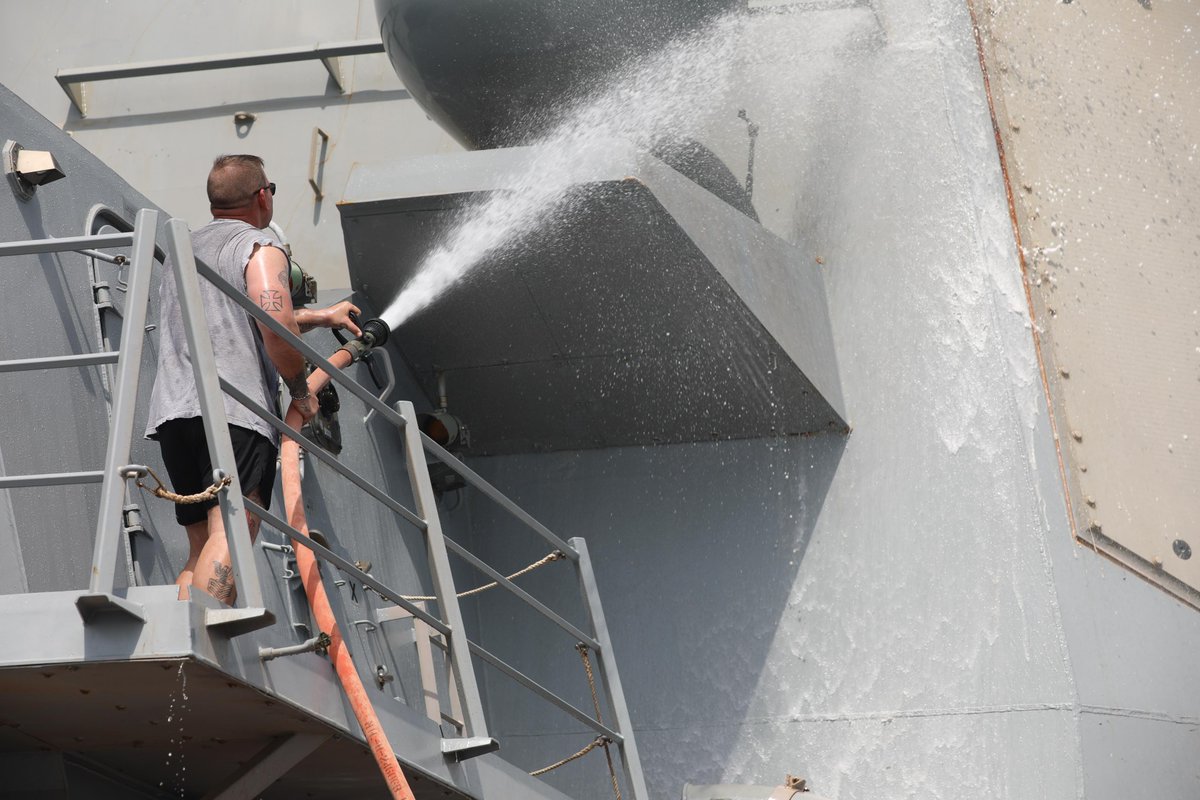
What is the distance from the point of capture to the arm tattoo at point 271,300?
372 cm

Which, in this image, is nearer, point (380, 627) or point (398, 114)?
point (380, 627)

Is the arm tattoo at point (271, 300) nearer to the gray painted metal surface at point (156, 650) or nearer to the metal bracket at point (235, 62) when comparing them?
the gray painted metal surface at point (156, 650)

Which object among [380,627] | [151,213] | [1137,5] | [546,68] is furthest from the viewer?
[1137,5]

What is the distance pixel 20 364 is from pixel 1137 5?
592 centimetres

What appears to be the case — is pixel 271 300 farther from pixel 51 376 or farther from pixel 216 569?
pixel 51 376

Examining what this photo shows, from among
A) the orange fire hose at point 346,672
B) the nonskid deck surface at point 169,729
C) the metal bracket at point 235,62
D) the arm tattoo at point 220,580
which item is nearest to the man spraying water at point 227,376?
the arm tattoo at point 220,580

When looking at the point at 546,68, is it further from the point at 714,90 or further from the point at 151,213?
the point at 151,213

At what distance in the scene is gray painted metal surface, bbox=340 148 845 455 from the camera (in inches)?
220

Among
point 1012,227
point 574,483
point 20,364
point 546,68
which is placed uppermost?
point 546,68

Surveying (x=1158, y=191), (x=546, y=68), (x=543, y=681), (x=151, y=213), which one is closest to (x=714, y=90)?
(x=546, y=68)

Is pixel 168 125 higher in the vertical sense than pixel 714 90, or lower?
higher

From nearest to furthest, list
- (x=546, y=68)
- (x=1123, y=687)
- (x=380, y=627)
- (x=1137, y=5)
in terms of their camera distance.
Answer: (x=380, y=627)
(x=1123, y=687)
(x=546, y=68)
(x=1137, y=5)

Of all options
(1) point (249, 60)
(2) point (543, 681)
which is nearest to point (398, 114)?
(1) point (249, 60)

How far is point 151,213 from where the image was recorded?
10.6 feet
